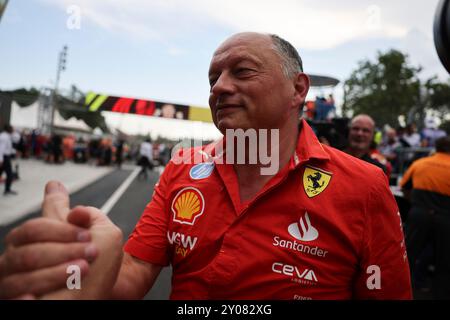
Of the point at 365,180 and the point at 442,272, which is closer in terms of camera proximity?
the point at 365,180

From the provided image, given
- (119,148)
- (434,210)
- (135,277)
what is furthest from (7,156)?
(135,277)

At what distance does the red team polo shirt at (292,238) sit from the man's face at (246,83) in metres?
0.22

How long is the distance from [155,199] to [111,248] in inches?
26.7

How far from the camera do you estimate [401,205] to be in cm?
391

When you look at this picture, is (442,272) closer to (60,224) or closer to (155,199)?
(155,199)

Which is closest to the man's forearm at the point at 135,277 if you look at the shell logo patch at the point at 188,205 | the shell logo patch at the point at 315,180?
the shell logo patch at the point at 188,205

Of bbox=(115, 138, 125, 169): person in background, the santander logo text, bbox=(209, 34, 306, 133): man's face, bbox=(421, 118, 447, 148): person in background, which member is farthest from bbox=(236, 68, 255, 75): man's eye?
bbox=(421, 118, 447, 148): person in background

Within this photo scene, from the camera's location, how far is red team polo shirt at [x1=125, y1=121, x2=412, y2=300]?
1029 mm

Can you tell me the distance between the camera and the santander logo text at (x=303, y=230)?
3.45 feet

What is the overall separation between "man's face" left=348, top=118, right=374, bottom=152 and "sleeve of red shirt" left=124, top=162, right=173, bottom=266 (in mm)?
2702

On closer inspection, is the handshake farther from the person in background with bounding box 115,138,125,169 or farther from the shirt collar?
the person in background with bounding box 115,138,125,169

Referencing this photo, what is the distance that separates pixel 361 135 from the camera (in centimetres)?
352

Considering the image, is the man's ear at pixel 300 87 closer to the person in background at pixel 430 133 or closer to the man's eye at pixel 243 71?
the man's eye at pixel 243 71
